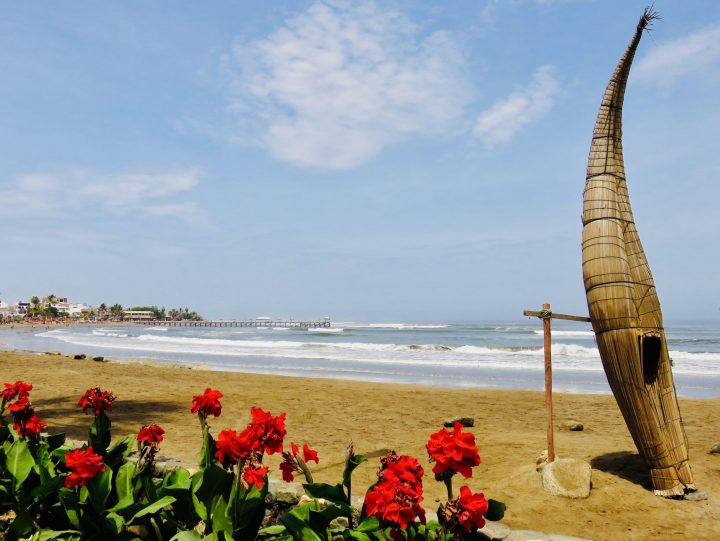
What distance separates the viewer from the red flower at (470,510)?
2.61 meters

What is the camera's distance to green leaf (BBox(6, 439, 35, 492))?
401 centimetres

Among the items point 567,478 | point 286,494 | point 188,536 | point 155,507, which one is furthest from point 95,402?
point 567,478

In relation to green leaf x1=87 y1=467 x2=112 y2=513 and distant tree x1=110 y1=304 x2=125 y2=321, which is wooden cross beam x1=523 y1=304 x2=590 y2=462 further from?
distant tree x1=110 y1=304 x2=125 y2=321

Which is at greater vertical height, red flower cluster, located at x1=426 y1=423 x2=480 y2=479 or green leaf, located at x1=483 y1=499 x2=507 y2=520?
red flower cluster, located at x1=426 y1=423 x2=480 y2=479

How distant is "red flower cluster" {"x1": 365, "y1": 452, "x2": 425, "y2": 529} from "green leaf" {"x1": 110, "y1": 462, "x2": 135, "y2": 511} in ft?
6.28

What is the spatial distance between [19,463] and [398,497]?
3.14m

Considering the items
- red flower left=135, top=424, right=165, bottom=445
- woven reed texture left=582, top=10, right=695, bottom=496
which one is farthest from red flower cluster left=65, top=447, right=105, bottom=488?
woven reed texture left=582, top=10, right=695, bottom=496

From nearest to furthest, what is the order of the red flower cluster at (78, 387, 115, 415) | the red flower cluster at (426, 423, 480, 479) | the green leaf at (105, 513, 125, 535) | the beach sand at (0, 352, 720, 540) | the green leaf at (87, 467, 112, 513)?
the red flower cluster at (426, 423, 480, 479)
the green leaf at (105, 513, 125, 535)
the green leaf at (87, 467, 112, 513)
the red flower cluster at (78, 387, 115, 415)
the beach sand at (0, 352, 720, 540)

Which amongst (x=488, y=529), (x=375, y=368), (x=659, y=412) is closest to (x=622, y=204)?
(x=659, y=412)

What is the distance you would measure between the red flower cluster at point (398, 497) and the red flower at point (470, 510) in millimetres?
188

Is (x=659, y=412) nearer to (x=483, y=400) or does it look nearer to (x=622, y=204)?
(x=622, y=204)

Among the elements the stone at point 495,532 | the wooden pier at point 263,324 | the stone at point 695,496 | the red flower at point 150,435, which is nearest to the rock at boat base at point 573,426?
the stone at point 695,496

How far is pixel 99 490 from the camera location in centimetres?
365

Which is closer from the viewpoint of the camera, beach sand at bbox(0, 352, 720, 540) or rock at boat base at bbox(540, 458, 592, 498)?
beach sand at bbox(0, 352, 720, 540)
